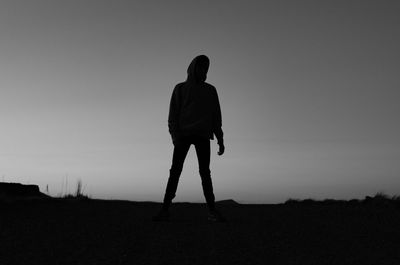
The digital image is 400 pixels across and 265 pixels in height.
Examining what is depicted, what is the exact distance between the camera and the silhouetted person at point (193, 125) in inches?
256

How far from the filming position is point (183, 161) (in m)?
6.56

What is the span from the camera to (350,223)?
635 cm

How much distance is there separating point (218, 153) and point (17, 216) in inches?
112

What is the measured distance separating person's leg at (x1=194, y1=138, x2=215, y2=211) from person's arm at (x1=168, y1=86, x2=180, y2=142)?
0.32 m

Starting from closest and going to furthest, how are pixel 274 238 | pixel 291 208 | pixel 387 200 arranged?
pixel 274 238 → pixel 291 208 → pixel 387 200

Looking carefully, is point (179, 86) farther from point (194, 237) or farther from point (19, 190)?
point (19, 190)

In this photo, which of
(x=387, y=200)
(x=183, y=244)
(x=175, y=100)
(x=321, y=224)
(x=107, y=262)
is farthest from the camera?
(x=387, y=200)

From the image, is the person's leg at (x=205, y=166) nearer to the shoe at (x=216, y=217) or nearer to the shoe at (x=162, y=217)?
the shoe at (x=216, y=217)

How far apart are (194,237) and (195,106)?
2.12 metres

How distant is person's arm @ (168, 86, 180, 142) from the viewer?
652 centimetres

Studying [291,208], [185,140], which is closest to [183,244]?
[185,140]

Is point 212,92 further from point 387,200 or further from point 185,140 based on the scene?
point 387,200

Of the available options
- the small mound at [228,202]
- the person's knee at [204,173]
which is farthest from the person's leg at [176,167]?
the small mound at [228,202]

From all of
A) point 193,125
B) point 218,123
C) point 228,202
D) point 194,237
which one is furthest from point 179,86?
point 228,202
